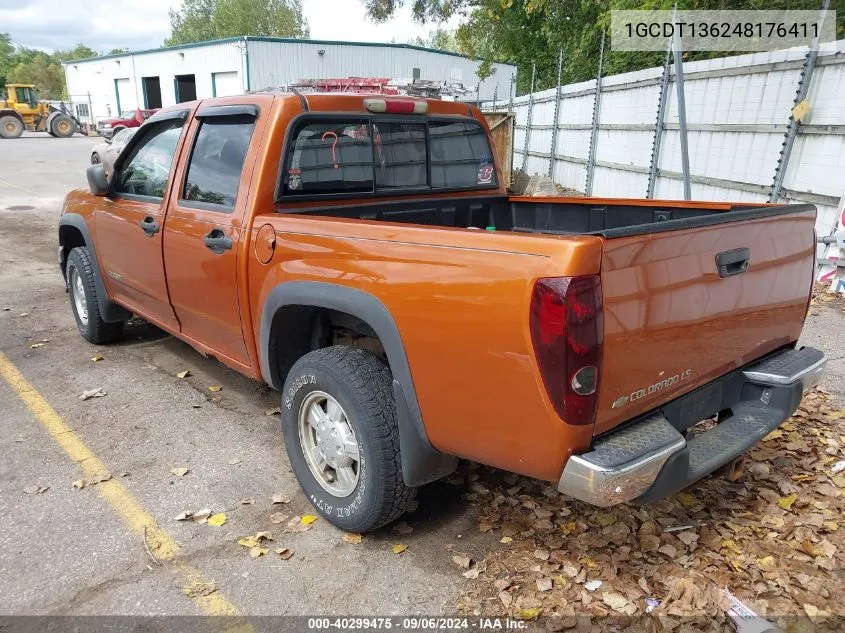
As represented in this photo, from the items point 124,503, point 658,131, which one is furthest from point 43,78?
point 124,503

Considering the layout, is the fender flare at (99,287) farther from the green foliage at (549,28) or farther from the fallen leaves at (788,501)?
the green foliage at (549,28)

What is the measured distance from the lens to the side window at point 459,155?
388cm

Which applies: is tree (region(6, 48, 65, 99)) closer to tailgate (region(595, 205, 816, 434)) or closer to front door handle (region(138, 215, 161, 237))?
front door handle (region(138, 215, 161, 237))

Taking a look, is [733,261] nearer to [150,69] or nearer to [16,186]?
[16,186]

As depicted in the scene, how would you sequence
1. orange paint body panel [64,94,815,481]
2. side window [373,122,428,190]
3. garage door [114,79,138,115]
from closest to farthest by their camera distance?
orange paint body panel [64,94,815,481]
side window [373,122,428,190]
garage door [114,79,138,115]

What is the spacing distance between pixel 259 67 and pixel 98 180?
2884cm

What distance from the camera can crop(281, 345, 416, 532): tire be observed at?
2.56m

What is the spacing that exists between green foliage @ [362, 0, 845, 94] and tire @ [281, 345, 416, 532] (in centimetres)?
1076

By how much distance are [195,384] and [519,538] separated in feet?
9.06

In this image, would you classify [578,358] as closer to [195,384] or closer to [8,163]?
[195,384]

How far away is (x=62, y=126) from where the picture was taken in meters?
37.0

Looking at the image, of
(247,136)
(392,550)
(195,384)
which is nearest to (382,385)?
(392,550)

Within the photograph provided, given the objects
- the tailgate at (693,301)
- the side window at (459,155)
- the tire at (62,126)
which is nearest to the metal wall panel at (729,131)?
the side window at (459,155)

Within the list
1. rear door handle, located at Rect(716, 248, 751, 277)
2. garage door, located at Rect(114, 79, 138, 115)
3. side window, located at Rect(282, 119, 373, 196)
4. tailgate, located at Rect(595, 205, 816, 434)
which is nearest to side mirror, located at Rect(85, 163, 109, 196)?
side window, located at Rect(282, 119, 373, 196)
